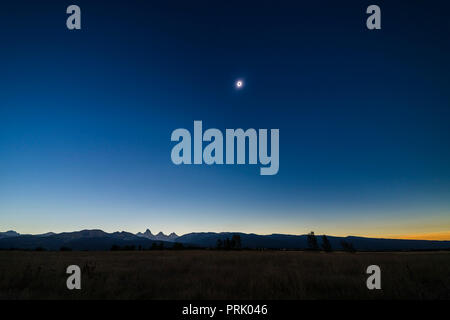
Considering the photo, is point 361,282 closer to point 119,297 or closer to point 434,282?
point 434,282

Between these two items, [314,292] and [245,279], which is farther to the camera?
[245,279]

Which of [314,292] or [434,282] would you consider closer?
[314,292]

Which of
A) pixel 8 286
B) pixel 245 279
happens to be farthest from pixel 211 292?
pixel 8 286

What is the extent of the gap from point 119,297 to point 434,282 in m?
9.85

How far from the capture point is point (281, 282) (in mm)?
6883
